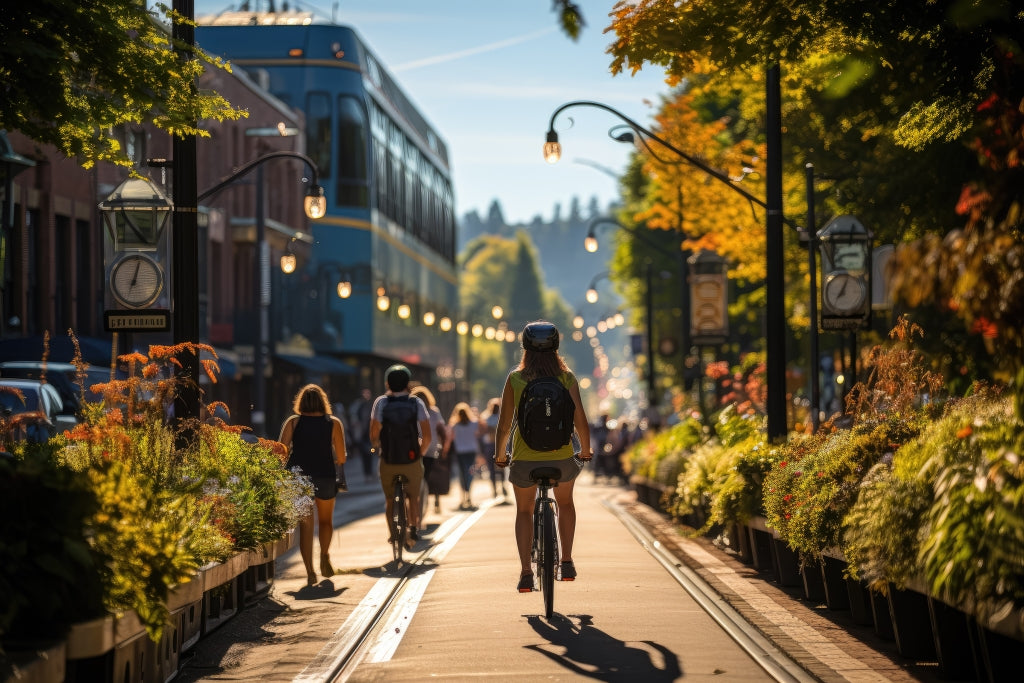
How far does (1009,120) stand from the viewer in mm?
8242

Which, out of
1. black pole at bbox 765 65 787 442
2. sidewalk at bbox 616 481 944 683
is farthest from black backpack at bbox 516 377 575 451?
black pole at bbox 765 65 787 442

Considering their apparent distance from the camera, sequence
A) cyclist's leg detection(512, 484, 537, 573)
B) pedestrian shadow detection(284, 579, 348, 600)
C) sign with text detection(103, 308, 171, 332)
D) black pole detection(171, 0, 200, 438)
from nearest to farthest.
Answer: cyclist's leg detection(512, 484, 537, 573) → pedestrian shadow detection(284, 579, 348, 600) → black pole detection(171, 0, 200, 438) → sign with text detection(103, 308, 171, 332)

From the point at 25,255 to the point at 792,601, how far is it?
984 inches

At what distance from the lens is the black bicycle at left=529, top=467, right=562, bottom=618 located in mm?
11385

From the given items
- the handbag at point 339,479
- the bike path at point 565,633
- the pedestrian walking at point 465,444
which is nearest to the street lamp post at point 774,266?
the bike path at point 565,633

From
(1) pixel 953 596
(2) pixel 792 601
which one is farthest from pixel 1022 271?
(2) pixel 792 601

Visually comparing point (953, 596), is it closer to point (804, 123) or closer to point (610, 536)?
point (610, 536)

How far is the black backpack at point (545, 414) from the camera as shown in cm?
1166

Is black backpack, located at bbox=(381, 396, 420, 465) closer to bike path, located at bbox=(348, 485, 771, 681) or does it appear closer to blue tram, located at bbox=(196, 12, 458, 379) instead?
bike path, located at bbox=(348, 485, 771, 681)

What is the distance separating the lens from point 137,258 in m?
16.0

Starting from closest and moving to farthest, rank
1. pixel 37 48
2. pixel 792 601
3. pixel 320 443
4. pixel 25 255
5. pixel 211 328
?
pixel 37 48 < pixel 792 601 < pixel 320 443 < pixel 25 255 < pixel 211 328

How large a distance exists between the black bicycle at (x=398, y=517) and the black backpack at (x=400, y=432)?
0.73 feet

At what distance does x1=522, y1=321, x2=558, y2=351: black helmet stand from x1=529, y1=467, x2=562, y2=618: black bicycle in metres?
0.81

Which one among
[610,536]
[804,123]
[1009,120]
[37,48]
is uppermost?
[804,123]
